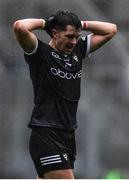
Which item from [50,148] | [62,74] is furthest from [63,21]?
[50,148]

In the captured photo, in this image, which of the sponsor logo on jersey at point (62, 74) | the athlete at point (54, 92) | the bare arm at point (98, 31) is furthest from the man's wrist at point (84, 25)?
the sponsor logo on jersey at point (62, 74)

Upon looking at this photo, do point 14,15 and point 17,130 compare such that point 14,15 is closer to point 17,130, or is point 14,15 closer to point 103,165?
point 17,130

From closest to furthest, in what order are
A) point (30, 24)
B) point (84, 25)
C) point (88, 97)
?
point (30, 24), point (84, 25), point (88, 97)

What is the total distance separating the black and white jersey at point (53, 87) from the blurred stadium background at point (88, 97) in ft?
12.3

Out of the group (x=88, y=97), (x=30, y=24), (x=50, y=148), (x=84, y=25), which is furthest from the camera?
(x=88, y=97)

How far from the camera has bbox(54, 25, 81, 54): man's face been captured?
5.57 metres

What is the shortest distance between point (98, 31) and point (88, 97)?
3.53 metres

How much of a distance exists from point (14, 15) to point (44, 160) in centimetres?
428

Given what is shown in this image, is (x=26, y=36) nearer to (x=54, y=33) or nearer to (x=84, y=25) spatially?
(x=54, y=33)

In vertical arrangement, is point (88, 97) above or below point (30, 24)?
below

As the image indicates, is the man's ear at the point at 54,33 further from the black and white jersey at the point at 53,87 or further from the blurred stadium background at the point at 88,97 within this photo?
the blurred stadium background at the point at 88,97

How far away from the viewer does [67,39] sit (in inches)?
220

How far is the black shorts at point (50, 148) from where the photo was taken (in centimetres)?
553

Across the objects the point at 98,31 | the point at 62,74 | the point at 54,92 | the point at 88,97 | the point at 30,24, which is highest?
the point at 30,24
